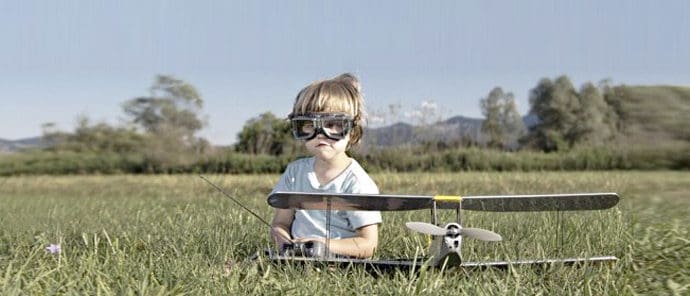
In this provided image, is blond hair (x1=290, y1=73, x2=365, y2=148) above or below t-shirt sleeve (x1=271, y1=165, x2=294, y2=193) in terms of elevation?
above

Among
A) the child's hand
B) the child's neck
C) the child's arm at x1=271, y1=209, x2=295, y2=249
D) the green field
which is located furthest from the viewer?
the child's arm at x1=271, y1=209, x2=295, y2=249

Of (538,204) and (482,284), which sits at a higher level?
(538,204)

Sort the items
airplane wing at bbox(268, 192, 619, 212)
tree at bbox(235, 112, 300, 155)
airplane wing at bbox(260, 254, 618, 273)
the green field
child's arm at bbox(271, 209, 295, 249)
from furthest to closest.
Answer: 1. tree at bbox(235, 112, 300, 155)
2. child's arm at bbox(271, 209, 295, 249)
3. airplane wing at bbox(260, 254, 618, 273)
4. airplane wing at bbox(268, 192, 619, 212)
5. the green field

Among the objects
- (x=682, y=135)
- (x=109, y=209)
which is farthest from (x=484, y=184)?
(x=109, y=209)

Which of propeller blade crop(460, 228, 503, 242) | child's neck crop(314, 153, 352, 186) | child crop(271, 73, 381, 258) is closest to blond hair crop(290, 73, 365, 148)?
child crop(271, 73, 381, 258)

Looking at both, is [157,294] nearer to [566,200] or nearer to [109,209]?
[566,200]

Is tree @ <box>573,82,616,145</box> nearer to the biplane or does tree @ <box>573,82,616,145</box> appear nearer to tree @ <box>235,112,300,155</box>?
tree @ <box>235,112,300,155</box>

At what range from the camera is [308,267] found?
4160 millimetres

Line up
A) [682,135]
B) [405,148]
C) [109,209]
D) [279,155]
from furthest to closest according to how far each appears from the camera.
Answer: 1. [279,155]
2. [405,148]
3. [682,135]
4. [109,209]

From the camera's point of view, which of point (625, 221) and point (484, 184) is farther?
point (484, 184)

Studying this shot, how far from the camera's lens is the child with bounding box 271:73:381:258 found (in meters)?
4.73

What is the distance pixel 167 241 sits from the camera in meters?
5.33

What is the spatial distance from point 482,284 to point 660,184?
247 inches

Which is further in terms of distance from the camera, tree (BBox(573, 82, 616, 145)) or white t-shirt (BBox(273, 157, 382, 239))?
tree (BBox(573, 82, 616, 145))
